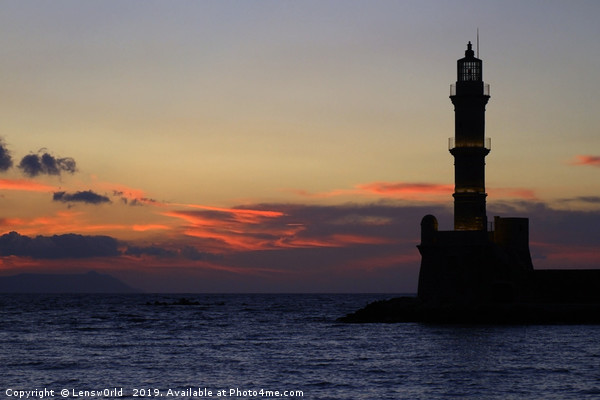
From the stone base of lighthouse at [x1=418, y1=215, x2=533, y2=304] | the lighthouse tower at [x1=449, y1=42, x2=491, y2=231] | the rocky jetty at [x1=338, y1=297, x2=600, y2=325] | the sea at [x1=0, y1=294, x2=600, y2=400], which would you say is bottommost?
the sea at [x1=0, y1=294, x2=600, y2=400]

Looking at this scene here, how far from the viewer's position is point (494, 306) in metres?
65.2

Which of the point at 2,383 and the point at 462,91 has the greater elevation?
the point at 462,91

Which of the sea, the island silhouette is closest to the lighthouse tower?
the island silhouette

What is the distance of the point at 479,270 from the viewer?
2589 inches

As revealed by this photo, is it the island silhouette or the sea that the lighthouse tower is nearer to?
the island silhouette

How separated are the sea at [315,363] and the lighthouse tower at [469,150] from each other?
28.8ft

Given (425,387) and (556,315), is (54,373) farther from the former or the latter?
(556,315)

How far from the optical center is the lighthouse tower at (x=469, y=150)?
6712 cm

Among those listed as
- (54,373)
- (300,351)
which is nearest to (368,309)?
(300,351)

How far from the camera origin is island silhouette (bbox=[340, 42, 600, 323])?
65.2m

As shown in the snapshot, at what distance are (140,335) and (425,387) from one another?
1399 inches

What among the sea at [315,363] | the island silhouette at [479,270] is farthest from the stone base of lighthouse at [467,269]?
the sea at [315,363]

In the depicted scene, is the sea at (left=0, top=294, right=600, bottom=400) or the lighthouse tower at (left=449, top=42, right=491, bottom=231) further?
the lighthouse tower at (left=449, top=42, right=491, bottom=231)

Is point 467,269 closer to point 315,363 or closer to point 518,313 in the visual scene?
point 518,313
